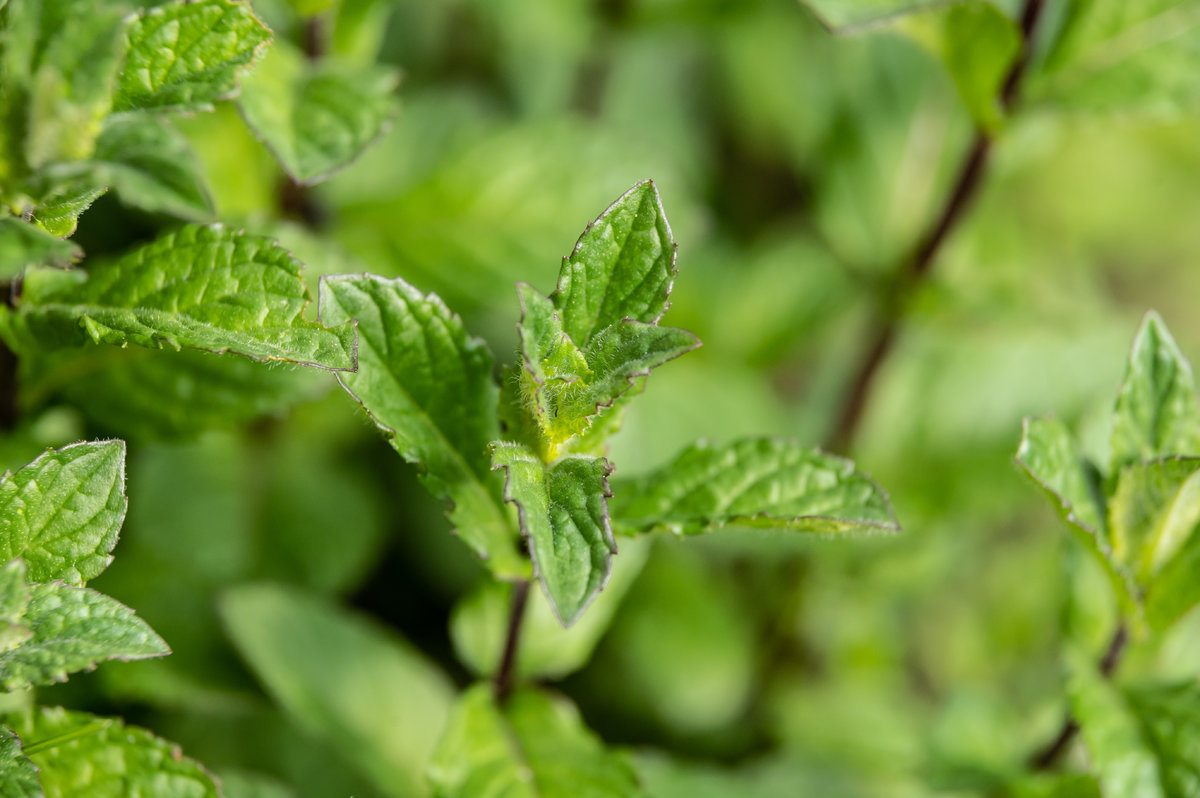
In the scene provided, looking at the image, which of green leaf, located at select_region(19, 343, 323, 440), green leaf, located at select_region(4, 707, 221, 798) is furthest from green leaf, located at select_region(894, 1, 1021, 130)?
green leaf, located at select_region(4, 707, 221, 798)

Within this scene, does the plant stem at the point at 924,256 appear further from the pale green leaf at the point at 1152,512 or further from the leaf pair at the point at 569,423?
the leaf pair at the point at 569,423

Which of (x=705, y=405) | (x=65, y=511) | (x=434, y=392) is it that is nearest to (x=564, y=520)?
(x=434, y=392)

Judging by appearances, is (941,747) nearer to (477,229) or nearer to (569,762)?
(569,762)

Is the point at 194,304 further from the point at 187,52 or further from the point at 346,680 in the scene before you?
the point at 346,680

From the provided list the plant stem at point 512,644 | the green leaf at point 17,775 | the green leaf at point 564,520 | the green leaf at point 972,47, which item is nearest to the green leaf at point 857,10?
the green leaf at point 972,47

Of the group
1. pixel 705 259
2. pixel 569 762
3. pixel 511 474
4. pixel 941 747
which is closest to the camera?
pixel 511 474

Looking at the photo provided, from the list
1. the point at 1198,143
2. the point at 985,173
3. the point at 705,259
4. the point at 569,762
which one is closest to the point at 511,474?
the point at 569,762
